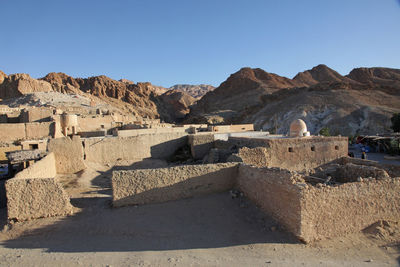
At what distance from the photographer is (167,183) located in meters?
7.39

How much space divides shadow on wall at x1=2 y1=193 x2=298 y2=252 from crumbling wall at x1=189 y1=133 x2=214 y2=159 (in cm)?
780

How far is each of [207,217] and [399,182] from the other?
5.05 meters

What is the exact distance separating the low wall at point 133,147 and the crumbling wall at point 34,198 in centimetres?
596

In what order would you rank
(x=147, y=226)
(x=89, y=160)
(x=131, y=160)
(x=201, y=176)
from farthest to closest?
(x=131, y=160) < (x=89, y=160) < (x=201, y=176) < (x=147, y=226)

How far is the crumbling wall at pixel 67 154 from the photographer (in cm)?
1095

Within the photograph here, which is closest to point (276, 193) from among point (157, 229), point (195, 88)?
point (157, 229)

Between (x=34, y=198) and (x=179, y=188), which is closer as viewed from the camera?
(x=34, y=198)

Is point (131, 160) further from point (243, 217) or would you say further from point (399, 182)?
point (399, 182)

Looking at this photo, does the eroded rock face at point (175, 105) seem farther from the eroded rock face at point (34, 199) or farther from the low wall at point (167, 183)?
the eroded rock face at point (34, 199)

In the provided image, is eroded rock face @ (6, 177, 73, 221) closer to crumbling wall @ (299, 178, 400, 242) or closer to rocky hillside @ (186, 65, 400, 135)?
crumbling wall @ (299, 178, 400, 242)

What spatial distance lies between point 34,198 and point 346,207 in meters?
7.64

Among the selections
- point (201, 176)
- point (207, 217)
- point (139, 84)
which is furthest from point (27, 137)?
point (139, 84)

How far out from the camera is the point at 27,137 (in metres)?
15.0

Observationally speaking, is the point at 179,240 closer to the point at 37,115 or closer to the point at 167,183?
the point at 167,183
